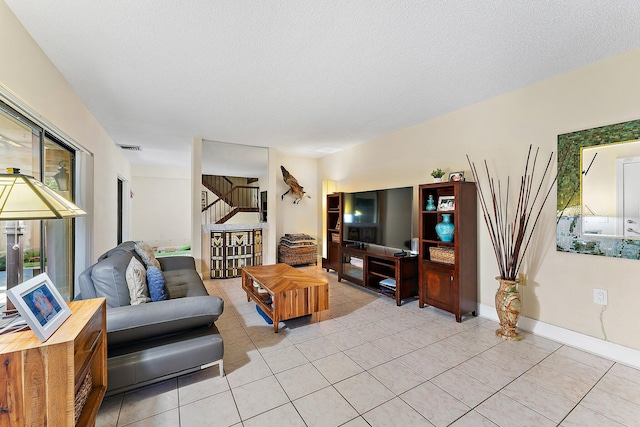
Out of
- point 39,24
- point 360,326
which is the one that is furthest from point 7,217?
point 360,326

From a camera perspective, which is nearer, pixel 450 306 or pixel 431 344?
pixel 431 344

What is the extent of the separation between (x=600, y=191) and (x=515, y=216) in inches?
25.8

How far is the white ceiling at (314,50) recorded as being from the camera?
1.67 metres

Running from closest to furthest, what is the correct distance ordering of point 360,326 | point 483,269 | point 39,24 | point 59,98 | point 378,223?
1. point 39,24
2. point 59,98
3. point 360,326
4. point 483,269
5. point 378,223

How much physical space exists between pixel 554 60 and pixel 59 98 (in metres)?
4.31

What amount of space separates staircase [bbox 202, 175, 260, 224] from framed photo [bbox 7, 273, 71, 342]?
3607mm

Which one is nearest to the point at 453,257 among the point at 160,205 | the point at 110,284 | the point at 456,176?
the point at 456,176

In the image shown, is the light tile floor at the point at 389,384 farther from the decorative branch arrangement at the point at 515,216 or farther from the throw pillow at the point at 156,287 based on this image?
the decorative branch arrangement at the point at 515,216

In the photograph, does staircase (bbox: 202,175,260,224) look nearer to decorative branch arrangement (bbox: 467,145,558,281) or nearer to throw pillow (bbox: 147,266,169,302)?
throw pillow (bbox: 147,266,169,302)

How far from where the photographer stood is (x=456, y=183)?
114 inches

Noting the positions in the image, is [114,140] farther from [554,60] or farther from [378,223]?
[554,60]

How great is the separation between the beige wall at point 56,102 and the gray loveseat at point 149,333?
52.2 inches

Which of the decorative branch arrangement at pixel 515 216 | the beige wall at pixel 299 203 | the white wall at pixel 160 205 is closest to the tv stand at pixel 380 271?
the decorative branch arrangement at pixel 515 216

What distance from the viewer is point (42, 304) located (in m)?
1.15
